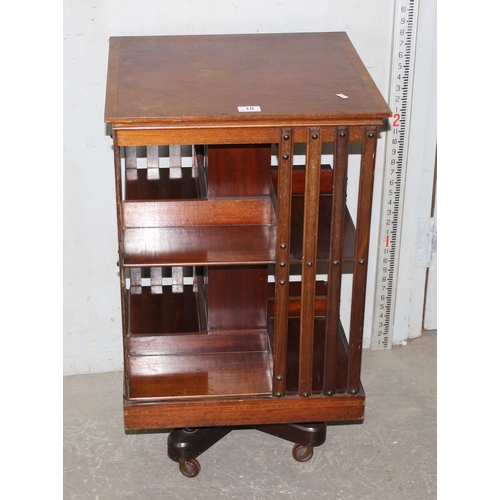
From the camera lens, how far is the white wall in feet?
9.90

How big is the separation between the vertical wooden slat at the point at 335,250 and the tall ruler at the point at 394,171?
0.93 meters

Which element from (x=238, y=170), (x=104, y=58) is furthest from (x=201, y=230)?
(x=104, y=58)

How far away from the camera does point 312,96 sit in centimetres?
244

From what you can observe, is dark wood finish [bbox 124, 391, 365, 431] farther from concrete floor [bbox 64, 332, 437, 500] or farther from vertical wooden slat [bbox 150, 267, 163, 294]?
vertical wooden slat [bbox 150, 267, 163, 294]

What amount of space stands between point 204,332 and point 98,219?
0.73m

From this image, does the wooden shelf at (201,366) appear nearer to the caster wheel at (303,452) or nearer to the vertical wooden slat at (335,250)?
the vertical wooden slat at (335,250)

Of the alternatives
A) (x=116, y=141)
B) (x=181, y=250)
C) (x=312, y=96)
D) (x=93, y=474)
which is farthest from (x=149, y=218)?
(x=93, y=474)

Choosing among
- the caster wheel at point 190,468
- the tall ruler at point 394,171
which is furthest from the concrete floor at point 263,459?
the tall ruler at point 394,171

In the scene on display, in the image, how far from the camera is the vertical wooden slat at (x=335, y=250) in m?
2.38

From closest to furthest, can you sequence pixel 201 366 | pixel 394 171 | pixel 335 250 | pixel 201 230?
pixel 335 250 → pixel 201 230 → pixel 201 366 → pixel 394 171

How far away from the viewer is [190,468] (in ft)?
10.0

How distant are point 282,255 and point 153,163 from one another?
766 millimetres

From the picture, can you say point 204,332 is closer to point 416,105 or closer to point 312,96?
point 312,96

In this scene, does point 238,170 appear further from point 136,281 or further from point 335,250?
point 136,281
